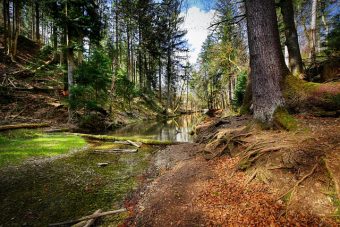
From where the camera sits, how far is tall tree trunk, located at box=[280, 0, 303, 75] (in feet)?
27.3

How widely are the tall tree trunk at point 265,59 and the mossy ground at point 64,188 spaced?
Answer: 173 inches

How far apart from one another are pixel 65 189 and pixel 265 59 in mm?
6691

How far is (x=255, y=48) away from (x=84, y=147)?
9.08 meters

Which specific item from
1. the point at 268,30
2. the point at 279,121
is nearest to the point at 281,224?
the point at 279,121

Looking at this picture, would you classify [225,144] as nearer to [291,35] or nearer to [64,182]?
[64,182]

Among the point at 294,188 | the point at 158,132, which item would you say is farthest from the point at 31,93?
the point at 294,188

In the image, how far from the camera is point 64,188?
5562 millimetres

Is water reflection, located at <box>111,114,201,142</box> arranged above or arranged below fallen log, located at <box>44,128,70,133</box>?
below

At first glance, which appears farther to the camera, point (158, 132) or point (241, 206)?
point (158, 132)

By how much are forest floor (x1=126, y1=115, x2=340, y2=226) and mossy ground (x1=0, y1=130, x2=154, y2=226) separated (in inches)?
39.6

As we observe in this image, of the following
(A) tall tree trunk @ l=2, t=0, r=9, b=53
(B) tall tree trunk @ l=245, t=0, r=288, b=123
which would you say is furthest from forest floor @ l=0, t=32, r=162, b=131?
(B) tall tree trunk @ l=245, t=0, r=288, b=123

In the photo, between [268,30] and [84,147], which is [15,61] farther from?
[268,30]

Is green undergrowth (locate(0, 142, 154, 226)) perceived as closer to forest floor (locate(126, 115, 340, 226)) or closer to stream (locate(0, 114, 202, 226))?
stream (locate(0, 114, 202, 226))

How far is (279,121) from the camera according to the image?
5.16 m
